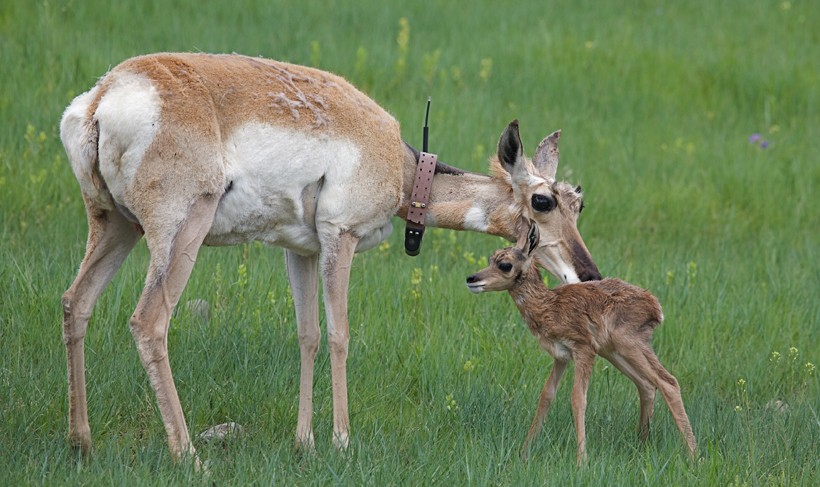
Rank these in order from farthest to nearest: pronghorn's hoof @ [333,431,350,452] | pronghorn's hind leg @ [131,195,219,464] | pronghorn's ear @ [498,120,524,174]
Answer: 1. pronghorn's ear @ [498,120,524,174]
2. pronghorn's hoof @ [333,431,350,452]
3. pronghorn's hind leg @ [131,195,219,464]

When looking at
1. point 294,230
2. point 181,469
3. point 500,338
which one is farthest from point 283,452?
point 500,338

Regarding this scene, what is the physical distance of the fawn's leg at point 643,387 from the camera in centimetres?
702

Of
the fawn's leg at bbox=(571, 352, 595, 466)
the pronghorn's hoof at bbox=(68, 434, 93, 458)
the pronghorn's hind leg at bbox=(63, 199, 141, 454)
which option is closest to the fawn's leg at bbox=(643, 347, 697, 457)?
the fawn's leg at bbox=(571, 352, 595, 466)

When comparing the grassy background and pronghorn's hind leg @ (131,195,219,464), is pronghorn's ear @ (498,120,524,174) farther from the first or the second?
pronghorn's hind leg @ (131,195,219,464)

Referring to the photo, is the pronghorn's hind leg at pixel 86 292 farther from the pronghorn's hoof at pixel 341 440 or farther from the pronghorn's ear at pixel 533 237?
the pronghorn's ear at pixel 533 237

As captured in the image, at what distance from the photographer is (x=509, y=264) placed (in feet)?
22.7

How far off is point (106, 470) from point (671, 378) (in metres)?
3.17

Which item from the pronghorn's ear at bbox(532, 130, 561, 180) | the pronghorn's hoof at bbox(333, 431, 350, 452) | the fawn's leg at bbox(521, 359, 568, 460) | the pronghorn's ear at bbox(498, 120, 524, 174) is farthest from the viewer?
the pronghorn's ear at bbox(532, 130, 561, 180)

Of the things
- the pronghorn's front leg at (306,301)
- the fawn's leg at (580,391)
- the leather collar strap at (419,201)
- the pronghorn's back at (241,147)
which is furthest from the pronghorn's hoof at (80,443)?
the fawn's leg at (580,391)

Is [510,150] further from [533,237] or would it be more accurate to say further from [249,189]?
[249,189]

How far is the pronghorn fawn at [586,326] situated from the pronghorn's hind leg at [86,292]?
199 centimetres

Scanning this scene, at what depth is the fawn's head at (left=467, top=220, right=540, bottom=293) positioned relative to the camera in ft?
22.6

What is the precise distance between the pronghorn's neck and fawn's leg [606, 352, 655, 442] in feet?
3.17

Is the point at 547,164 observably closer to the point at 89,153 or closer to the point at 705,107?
the point at 89,153
